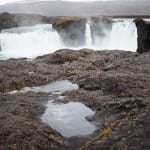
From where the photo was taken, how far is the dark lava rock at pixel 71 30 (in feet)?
182

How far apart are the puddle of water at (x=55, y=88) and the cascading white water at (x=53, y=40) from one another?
30.8 metres

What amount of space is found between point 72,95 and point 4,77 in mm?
6000

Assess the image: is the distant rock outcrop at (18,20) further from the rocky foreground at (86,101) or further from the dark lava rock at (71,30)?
the rocky foreground at (86,101)

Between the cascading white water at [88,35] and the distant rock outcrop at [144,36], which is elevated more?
the distant rock outcrop at [144,36]

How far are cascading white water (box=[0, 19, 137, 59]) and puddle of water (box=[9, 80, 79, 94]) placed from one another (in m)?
30.8

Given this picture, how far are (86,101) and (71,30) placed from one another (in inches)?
1548

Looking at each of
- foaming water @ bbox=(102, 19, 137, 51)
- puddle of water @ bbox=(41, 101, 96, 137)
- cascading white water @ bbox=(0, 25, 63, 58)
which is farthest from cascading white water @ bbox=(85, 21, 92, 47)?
puddle of water @ bbox=(41, 101, 96, 137)

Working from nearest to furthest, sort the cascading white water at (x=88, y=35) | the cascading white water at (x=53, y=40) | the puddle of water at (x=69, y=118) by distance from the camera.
Result: the puddle of water at (x=69, y=118) < the cascading white water at (x=53, y=40) < the cascading white water at (x=88, y=35)

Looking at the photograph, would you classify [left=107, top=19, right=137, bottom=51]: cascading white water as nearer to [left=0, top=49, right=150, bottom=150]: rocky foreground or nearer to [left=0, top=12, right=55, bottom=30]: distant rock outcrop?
[left=0, top=49, right=150, bottom=150]: rocky foreground

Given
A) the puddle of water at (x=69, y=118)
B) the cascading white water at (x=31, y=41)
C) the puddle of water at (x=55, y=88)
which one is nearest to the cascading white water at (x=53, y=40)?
Answer: the cascading white water at (x=31, y=41)

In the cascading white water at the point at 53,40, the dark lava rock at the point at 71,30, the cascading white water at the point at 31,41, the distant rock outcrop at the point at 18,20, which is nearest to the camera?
the cascading white water at the point at 53,40

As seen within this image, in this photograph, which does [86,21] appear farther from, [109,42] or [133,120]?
[133,120]

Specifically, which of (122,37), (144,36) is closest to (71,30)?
(122,37)

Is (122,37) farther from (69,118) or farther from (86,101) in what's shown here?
(69,118)
